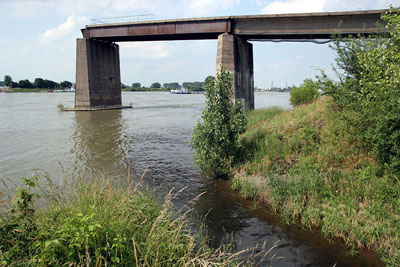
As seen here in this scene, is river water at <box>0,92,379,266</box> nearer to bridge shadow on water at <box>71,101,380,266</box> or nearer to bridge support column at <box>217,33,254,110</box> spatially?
bridge shadow on water at <box>71,101,380,266</box>

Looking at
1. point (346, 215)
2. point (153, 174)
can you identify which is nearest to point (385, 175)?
point (346, 215)

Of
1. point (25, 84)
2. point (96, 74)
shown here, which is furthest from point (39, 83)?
point (96, 74)

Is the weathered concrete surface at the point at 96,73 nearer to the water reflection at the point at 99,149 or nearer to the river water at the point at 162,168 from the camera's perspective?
the river water at the point at 162,168

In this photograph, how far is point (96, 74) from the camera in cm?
4372

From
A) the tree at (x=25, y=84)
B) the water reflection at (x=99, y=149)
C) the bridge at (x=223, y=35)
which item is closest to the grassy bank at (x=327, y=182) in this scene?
the water reflection at (x=99, y=149)

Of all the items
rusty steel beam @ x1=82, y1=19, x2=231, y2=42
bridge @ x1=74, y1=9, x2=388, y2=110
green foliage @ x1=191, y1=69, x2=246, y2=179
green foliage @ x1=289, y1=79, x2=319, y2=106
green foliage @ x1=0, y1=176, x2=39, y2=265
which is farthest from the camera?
rusty steel beam @ x1=82, y1=19, x2=231, y2=42

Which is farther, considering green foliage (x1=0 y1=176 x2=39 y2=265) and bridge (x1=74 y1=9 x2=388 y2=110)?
bridge (x1=74 y1=9 x2=388 y2=110)

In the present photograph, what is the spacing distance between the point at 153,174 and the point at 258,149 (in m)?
4.88

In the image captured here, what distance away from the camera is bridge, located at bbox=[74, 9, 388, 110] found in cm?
2678

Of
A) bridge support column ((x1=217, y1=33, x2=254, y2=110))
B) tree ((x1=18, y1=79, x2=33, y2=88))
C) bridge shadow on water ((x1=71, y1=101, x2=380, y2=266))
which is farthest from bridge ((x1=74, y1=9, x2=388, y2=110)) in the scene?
tree ((x1=18, y1=79, x2=33, y2=88))

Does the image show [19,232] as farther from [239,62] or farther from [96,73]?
[96,73]

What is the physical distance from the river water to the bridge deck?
1228 cm

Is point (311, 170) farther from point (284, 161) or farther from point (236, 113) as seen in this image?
point (236, 113)

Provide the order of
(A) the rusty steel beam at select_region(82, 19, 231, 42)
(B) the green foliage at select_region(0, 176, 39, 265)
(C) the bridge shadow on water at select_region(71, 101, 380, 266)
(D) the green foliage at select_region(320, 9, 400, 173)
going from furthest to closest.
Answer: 1. (A) the rusty steel beam at select_region(82, 19, 231, 42)
2. (D) the green foliage at select_region(320, 9, 400, 173)
3. (C) the bridge shadow on water at select_region(71, 101, 380, 266)
4. (B) the green foliage at select_region(0, 176, 39, 265)
